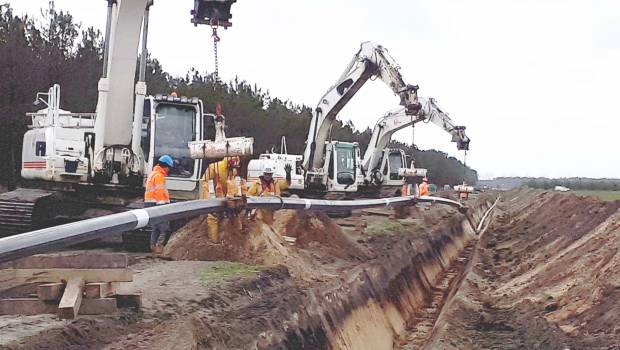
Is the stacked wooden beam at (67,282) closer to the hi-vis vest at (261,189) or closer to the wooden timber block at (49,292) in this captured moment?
the wooden timber block at (49,292)

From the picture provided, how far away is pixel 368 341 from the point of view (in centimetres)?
1050

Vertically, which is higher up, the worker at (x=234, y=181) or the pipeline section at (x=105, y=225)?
the worker at (x=234, y=181)

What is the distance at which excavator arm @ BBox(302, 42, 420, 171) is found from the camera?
21766 mm

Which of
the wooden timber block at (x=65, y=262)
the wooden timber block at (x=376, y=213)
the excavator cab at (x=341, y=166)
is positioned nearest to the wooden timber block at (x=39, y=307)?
the wooden timber block at (x=65, y=262)

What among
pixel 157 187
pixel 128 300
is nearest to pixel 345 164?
pixel 157 187

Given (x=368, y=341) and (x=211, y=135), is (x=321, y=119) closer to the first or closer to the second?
(x=211, y=135)

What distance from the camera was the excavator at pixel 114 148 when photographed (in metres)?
12.5

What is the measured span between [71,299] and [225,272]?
3.44 metres

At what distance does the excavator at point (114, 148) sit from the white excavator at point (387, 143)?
16.4 meters

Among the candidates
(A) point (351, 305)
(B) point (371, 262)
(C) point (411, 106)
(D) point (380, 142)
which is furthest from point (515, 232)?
(A) point (351, 305)

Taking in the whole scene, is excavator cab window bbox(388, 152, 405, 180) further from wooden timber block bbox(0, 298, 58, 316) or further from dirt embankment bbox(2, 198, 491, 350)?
wooden timber block bbox(0, 298, 58, 316)

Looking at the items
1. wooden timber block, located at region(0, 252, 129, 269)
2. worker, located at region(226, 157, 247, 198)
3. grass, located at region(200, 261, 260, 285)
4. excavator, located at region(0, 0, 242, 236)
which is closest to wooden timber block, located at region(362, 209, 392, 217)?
excavator, located at region(0, 0, 242, 236)

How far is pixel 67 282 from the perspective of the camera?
20.3ft

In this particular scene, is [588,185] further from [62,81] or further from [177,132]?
[177,132]
